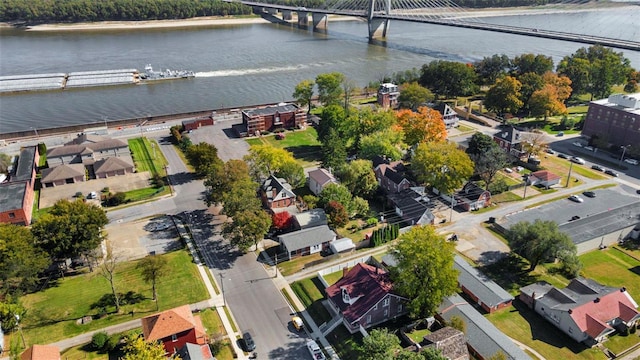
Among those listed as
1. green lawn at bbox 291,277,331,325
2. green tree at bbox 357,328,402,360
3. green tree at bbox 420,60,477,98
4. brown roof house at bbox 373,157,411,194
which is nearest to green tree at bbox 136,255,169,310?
green lawn at bbox 291,277,331,325

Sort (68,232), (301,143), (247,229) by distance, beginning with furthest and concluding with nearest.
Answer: (301,143) → (247,229) → (68,232)

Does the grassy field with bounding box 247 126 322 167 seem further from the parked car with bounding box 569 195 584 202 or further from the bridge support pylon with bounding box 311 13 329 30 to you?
the bridge support pylon with bounding box 311 13 329 30

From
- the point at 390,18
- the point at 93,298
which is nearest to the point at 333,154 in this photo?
the point at 93,298

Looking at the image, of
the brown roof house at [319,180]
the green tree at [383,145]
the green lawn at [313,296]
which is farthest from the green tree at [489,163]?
the green lawn at [313,296]

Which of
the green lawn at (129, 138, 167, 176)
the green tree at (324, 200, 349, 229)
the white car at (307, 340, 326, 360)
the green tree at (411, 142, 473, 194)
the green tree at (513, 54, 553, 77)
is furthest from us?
the green tree at (513, 54, 553, 77)

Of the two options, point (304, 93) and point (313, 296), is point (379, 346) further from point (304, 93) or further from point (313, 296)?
point (304, 93)

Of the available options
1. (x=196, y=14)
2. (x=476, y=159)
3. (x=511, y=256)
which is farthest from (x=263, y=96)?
(x=196, y=14)

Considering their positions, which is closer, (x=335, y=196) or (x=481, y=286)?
(x=481, y=286)

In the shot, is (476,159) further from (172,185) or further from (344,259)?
(172,185)
